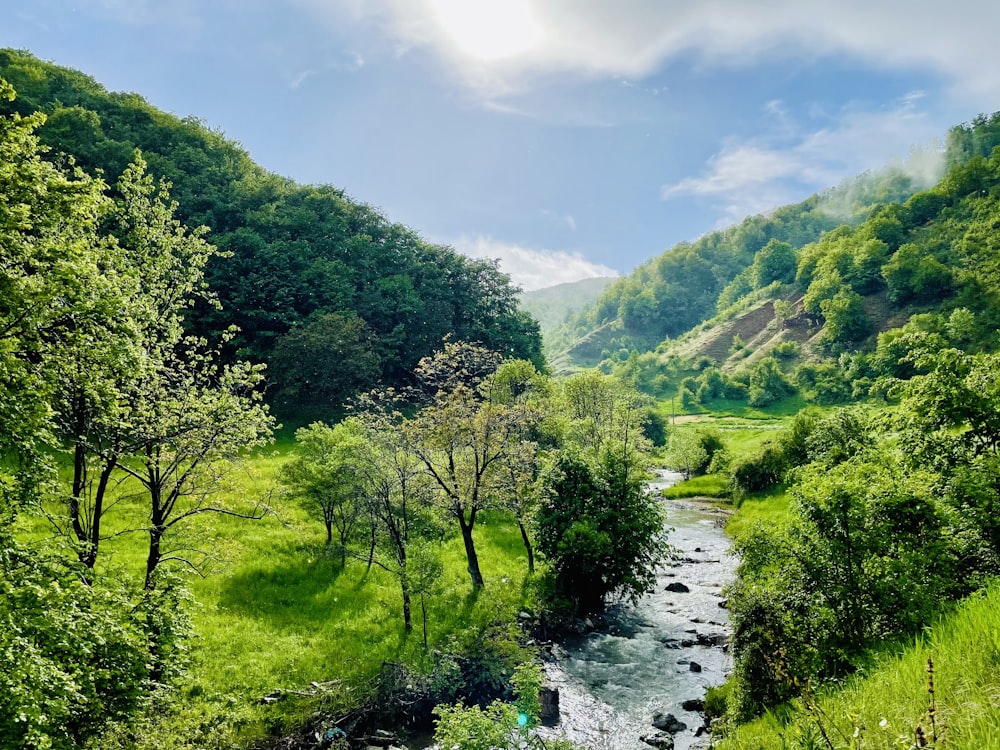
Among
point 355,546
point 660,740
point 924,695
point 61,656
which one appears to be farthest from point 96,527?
point 660,740

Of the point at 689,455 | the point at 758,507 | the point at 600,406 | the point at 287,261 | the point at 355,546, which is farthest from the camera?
the point at 689,455

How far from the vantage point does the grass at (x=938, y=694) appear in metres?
5.59

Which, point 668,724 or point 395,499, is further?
point 395,499

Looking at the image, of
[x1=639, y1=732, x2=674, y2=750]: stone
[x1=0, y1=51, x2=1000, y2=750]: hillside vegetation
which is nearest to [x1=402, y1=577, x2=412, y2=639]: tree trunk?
[x1=0, y1=51, x2=1000, y2=750]: hillside vegetation

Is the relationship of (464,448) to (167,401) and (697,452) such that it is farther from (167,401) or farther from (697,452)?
(697,452)

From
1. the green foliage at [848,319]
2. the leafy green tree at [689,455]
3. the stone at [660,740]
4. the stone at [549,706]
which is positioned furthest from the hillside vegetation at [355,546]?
the green foliage at [848,319]

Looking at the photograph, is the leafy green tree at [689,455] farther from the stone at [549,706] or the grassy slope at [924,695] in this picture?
the grassy slope at [924,695]

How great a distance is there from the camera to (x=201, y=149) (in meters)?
79.4

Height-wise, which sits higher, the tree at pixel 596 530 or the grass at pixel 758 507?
the tree at pixel 596 530

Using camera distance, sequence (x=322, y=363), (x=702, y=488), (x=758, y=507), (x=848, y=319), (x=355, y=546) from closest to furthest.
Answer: (x=355, y=546) < (x=758, y=507) < (x=322, y=363) < (x=702, y=488) < (x=848, y=319)

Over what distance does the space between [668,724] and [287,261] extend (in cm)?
7579

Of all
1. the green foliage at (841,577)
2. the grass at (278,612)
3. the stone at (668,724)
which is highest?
the green foliage at (841,577)

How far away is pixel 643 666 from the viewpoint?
23.5 meters

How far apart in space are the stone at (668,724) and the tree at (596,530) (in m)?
9.04
